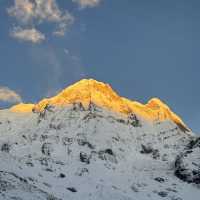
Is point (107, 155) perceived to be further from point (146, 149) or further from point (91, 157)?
point (146, 149)

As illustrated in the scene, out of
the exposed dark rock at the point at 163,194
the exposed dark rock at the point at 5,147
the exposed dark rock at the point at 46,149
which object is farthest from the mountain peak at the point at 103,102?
the exposed dark rock at the point at 163,194

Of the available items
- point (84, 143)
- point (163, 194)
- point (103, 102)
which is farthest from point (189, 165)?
point (103, 102)

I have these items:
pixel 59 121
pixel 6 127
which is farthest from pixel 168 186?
pixel 6 127

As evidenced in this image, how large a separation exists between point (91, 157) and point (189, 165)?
890 inches

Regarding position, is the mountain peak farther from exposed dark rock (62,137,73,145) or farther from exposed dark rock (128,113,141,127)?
exposed dark rock (62,137,73,145)

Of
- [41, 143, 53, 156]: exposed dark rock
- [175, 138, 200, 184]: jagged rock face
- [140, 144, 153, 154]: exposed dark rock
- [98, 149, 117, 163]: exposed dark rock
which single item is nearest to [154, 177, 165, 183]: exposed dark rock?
[175, 138, 200, 184]: jagged rock face

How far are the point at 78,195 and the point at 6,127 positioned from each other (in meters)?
66.5

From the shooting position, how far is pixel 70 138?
144250 mm

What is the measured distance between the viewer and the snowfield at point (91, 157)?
100688 millimetres

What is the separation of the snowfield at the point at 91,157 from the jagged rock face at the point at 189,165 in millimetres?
229

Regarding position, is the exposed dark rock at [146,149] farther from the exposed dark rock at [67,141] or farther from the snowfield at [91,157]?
the exposed dark rock at [67,141]

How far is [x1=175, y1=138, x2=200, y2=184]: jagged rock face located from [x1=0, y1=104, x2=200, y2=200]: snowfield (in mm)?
229

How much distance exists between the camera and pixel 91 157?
440 feet

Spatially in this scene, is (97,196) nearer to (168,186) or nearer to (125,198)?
(125,198)
